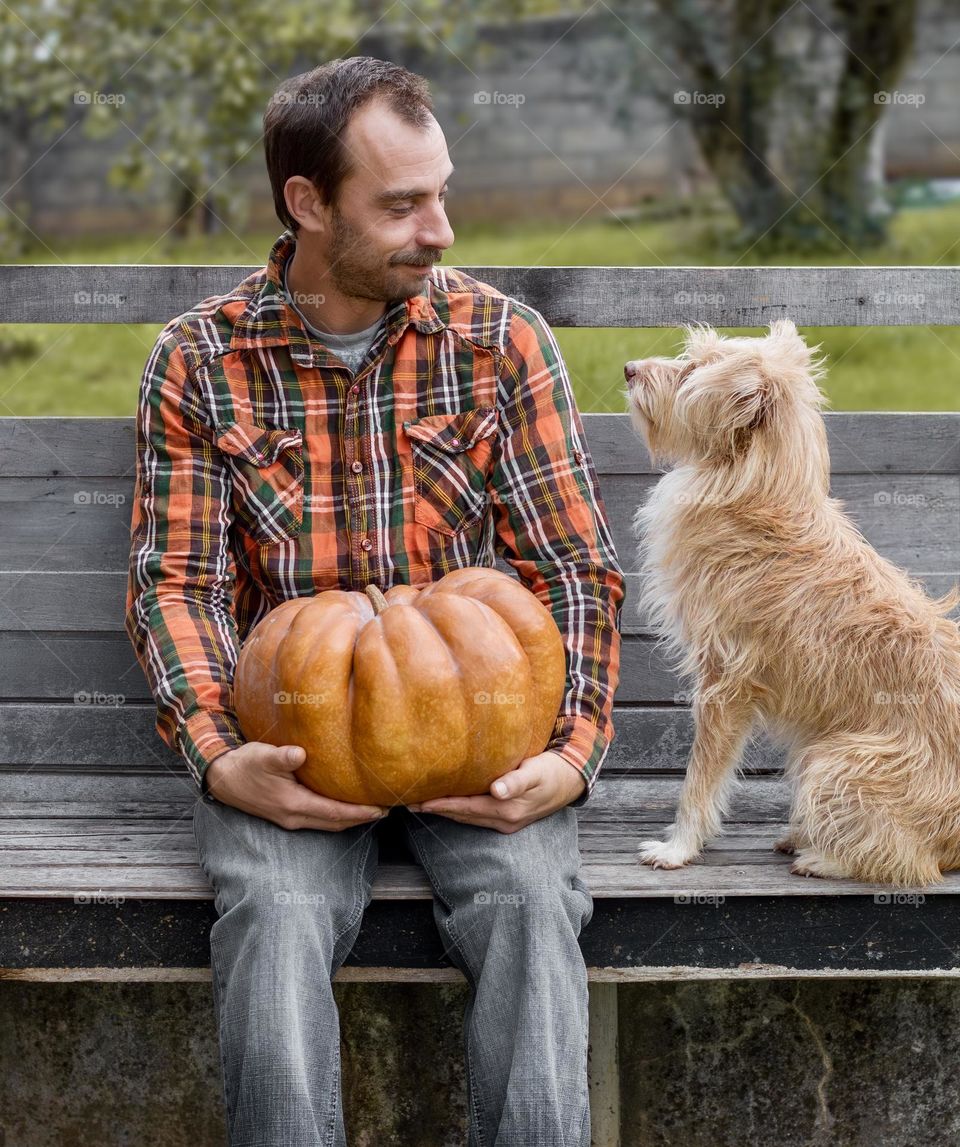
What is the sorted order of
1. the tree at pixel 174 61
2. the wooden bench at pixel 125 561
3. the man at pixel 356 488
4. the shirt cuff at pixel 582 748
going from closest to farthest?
the man at pixel 356 488, the shirt cuff at pixel 582 748, the wooden bench at pixel 125 561, the tree at pixel 174 61

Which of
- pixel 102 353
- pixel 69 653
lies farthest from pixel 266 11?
pixel 69 653

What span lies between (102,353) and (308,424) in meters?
5.95

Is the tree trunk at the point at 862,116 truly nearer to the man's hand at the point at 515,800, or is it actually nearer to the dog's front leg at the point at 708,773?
the dog's front leg at the point at 708,773

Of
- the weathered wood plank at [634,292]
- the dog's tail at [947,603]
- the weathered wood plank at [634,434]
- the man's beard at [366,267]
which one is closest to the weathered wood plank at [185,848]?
the dog's tail at [947,603]

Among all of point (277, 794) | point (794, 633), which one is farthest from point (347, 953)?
point (794, 633)

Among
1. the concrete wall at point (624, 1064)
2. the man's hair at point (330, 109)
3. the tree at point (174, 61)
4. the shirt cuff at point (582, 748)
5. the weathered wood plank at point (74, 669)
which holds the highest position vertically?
the tree at point (174, 61)

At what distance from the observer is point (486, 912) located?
2285mm

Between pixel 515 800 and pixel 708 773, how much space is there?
0.60 metres

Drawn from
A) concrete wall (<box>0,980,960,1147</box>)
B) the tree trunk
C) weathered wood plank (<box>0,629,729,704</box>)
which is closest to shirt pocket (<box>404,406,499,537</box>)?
weathered wood plank (<box>0,629,729,704</box>)

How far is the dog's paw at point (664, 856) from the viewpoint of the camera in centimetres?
264

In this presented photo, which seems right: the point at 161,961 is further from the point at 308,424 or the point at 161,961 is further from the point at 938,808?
the point at 938,808

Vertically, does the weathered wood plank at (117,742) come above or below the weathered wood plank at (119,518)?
below

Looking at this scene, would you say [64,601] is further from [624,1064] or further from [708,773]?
[624,1064]

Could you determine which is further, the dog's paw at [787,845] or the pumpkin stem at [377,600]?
the dog's paw at [787,845]
